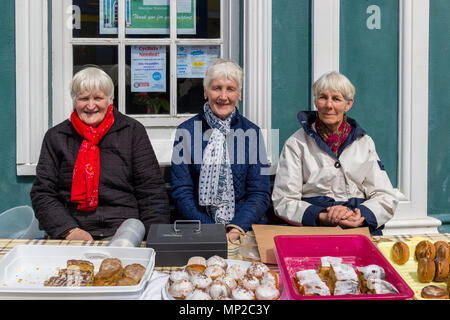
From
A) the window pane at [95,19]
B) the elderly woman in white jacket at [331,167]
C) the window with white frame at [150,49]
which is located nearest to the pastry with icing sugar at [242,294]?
the elderly woman in white jacket at [331,167]

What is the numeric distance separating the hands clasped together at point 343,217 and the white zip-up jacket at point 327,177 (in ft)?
0.56

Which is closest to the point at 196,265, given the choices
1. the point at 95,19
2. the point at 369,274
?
the point at 369,274

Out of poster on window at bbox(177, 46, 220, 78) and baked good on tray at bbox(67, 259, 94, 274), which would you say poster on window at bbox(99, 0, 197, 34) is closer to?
poster on window at bbox(177, 46, 220, 78)

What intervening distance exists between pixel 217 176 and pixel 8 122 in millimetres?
1470

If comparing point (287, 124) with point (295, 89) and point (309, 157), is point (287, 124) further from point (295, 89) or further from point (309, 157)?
point (309, 157)

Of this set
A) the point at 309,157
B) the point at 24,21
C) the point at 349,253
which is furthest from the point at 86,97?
the point at 349,253

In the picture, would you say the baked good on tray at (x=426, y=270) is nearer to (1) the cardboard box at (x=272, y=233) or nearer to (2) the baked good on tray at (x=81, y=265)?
(1) the cardboard box at (x=272, y=233)

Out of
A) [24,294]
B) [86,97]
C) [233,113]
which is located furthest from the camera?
[233,113]

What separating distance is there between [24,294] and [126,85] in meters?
2.25

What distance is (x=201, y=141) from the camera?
2.73 metres

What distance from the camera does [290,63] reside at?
3248 millimetres

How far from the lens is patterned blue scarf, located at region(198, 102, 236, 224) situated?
2.64 meters

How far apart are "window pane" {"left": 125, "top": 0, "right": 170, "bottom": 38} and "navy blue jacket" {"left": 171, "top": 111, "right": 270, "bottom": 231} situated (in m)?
0.95

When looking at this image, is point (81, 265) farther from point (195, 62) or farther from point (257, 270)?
point (195, 62)
